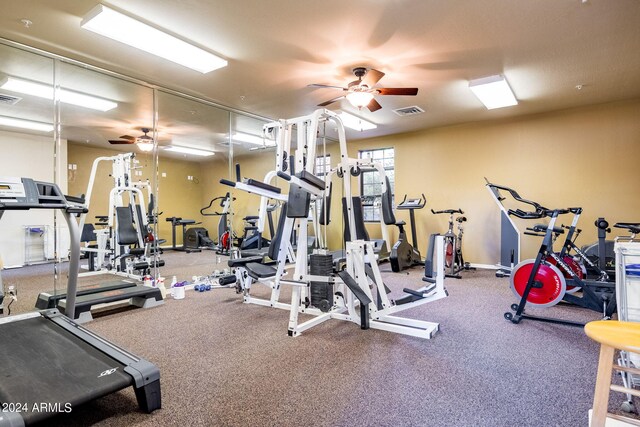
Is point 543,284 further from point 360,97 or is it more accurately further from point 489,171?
point 489,171

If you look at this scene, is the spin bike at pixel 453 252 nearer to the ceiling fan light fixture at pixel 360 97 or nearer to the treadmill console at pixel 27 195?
the ceiling fan light fixture at pixel 360 97

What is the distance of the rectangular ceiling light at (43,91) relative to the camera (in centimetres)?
385

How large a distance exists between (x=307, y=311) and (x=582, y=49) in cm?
393

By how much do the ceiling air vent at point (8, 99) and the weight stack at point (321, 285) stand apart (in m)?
4.13

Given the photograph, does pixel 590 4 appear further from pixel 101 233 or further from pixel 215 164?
pixel 101 233

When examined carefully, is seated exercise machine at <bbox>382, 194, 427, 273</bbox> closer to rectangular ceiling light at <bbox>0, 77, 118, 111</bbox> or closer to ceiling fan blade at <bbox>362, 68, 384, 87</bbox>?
ceiling fan blade at <bbox>362, 68, 384, 87</bbox>

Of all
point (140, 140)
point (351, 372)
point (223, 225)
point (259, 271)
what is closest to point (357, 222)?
point (259, 271)

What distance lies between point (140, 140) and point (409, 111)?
4358mm

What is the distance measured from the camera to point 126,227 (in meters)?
5.11

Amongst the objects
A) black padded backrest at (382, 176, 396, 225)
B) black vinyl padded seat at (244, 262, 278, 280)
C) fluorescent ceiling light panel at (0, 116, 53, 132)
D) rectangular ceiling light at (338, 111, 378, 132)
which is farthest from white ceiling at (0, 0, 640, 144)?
black vinyl padded seat at (244, 262, 278, 280)

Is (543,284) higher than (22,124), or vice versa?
(22,124)

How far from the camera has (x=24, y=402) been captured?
59.3 inches

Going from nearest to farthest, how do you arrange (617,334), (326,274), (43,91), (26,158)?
(617,334) → (326,274) → (43,91) → (26,158)

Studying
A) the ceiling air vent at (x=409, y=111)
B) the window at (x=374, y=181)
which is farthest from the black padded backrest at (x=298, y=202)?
the window at (x=374, y=181)
